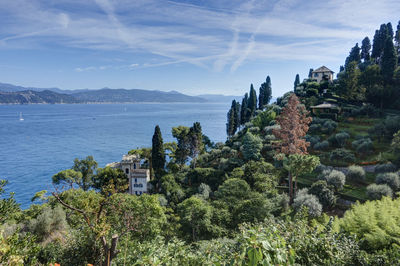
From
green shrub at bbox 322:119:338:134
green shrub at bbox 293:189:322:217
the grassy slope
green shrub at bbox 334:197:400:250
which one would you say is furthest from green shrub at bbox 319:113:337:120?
green shrub at bbox 334:197:400:250

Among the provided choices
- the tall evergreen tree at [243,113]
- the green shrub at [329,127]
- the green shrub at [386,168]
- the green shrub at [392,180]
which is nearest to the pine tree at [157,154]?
the green shrub at [329,127]

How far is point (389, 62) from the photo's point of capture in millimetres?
39156

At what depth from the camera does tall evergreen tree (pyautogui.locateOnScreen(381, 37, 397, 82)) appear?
39.0m

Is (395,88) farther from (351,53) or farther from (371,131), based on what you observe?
(351,53)

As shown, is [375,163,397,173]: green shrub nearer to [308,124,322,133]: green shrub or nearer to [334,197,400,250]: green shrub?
[308,124,322,133]: green shrub

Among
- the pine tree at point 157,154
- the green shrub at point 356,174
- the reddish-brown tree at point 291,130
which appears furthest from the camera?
the pine tree at point 157,154

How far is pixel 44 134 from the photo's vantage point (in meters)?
93.6

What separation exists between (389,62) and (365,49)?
91.1ft

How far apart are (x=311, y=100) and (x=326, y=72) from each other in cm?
2157

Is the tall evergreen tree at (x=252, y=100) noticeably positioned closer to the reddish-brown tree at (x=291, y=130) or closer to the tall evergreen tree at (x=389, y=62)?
the tall evergreen tree at (x=389, y=62)

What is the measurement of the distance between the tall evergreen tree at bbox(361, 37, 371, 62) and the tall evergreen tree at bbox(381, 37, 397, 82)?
972 inches

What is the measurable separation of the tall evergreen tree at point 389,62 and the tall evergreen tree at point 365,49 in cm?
2469

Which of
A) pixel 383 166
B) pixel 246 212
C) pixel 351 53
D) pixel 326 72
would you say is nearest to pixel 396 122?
pixel 383 166

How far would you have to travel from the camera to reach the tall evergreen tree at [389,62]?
3903cm
